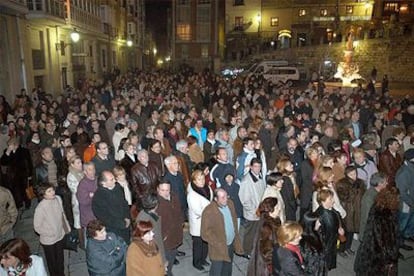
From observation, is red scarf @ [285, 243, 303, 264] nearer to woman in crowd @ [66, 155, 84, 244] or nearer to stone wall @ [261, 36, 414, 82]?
woman in crowd @ [66, 155, 84, 244]

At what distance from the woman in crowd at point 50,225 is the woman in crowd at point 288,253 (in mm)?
3149

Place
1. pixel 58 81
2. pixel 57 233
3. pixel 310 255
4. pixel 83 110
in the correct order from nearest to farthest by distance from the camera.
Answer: pixel 310 255, pixel 57 233, pixel 83 110, pixel 58 81

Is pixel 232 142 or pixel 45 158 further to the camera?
pixel 232 142

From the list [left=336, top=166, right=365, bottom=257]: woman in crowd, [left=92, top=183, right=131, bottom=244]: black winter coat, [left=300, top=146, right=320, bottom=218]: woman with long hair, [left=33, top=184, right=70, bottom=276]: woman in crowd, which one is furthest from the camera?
[left=300, top=146, right=320, bottom=218]: woman with long hair

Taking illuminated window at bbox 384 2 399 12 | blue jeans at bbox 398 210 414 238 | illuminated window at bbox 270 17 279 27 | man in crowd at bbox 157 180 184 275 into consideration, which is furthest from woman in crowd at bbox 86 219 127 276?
illuminated window at bbox 384 2 399 12

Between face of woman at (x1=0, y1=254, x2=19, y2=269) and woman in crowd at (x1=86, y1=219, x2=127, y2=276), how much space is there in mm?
809

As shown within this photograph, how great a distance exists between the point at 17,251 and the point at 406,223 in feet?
21.3

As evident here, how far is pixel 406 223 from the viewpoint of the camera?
22.3 feet

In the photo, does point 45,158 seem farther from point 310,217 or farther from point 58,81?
point 58,81

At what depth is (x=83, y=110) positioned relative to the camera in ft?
39.4

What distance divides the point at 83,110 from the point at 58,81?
11166 millimetres

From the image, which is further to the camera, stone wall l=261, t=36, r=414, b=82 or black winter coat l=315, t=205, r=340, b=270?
stone wall l=261, t=36, r=414, b=82

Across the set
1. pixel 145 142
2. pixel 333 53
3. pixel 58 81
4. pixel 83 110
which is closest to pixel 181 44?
pixel 333 53

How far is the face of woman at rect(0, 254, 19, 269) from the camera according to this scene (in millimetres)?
3623
